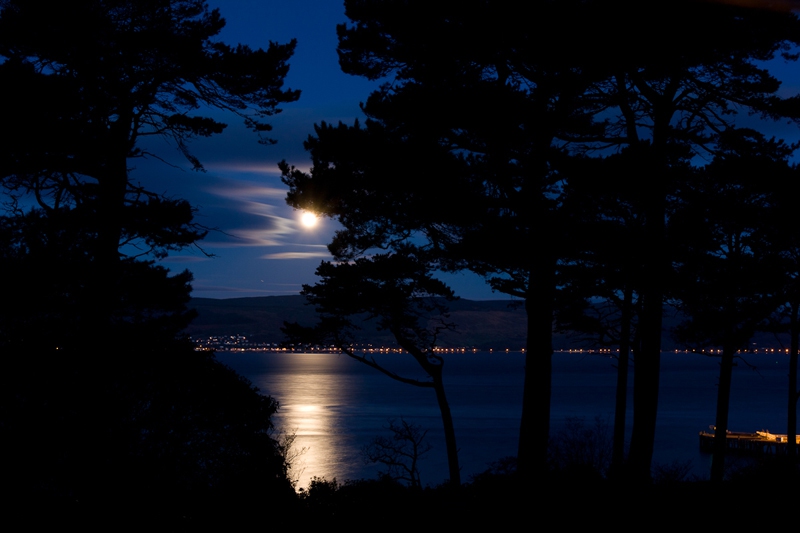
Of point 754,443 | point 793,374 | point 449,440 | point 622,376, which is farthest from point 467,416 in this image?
point 449,440

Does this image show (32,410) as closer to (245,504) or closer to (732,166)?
(245,504)

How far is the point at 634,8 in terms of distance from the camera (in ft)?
32.5

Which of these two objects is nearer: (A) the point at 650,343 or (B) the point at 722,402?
(A) the point at 650,343

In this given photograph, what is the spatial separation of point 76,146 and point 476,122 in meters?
6.61

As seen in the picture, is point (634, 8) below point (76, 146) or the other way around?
the other way around

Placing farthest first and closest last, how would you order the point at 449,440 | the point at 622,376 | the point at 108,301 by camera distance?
1. the point at 622,376
2. the point at 449,440
3. the point at 108,301

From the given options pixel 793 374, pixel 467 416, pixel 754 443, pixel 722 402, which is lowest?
pixel 467 416

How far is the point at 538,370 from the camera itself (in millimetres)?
11539

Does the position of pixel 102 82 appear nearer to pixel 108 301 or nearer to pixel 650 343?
pixel 108 301

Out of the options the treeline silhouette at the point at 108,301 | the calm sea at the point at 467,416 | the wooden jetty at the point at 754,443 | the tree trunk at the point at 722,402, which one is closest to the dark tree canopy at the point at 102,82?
the treeline silhouette at the point at 108,301

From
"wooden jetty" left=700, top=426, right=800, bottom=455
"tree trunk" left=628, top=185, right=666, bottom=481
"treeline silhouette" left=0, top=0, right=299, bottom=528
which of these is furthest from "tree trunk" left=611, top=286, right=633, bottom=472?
"wooden jetty" left=700, top=426, right=800, bottom=455

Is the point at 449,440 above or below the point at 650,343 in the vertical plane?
below

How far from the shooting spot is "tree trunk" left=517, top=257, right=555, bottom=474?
1141 cm

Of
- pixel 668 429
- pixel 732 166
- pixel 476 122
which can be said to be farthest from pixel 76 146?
pixel 668 429
